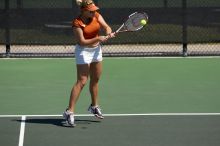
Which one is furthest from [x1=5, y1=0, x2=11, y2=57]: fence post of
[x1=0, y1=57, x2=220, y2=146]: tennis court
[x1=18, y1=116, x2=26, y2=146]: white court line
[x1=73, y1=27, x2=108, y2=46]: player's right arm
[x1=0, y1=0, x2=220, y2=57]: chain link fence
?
[x1=73, y1=27, x2=108, y2=46]: player's right arm

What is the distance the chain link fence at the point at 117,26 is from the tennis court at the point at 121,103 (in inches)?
27.2

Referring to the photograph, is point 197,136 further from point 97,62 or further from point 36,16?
point 36,16

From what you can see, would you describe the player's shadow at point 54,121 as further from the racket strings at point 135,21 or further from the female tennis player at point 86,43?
the racket strings at point 135,21

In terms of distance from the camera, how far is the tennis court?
25.4ft

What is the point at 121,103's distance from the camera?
9.74 metres

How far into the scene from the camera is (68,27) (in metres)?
14.5

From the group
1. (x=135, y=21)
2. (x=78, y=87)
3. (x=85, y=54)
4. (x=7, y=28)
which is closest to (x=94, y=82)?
(x=78, y=87)

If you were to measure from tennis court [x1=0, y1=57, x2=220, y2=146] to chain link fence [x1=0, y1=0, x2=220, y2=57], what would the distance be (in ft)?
2.27

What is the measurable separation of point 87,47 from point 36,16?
20.7ft

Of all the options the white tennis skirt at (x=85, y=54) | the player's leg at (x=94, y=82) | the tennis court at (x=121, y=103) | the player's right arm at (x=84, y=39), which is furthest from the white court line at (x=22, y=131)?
the player's right arm at (x=84, y=39)

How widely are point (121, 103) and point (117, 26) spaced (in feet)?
16.2

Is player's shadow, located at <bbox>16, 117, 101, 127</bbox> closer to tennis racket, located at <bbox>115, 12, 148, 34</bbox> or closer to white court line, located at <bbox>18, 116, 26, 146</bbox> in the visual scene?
white court line, located at <bbox>18, 116, 26, 146</bbox>

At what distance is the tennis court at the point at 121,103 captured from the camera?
7.75 m

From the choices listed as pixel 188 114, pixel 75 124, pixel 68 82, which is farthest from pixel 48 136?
pixel 68 82
